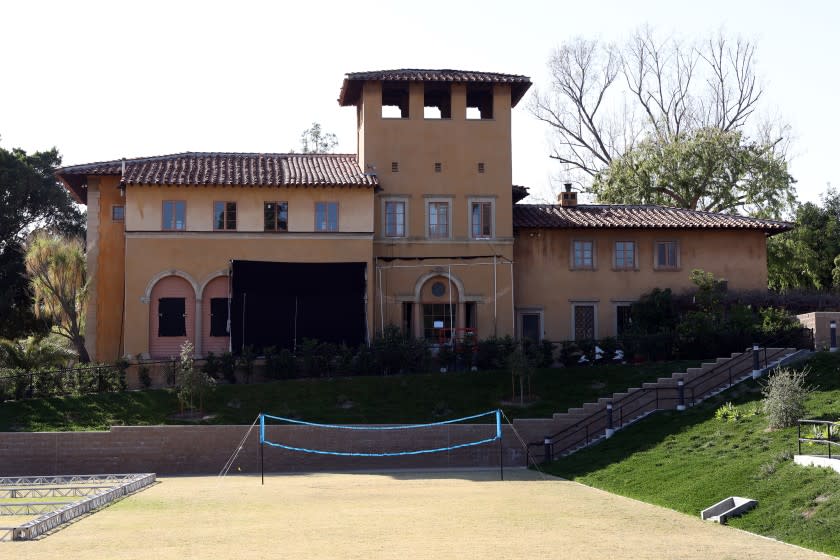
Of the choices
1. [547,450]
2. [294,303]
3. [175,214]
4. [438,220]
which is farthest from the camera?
[438,220]

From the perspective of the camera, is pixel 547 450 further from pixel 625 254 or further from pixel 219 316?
pixel 625 254

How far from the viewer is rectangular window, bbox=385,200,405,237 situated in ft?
144

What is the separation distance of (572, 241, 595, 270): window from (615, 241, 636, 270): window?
1008 millimetres

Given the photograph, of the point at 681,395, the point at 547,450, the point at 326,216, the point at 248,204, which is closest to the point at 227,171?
the point at 248,204

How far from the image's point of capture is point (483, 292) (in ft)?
143

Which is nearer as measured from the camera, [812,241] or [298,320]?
[298,320]

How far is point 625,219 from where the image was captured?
4562cm

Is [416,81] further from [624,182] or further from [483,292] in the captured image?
[624,182]

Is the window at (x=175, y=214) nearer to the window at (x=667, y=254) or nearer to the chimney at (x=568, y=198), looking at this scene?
the chimney at (x=568, y=198)

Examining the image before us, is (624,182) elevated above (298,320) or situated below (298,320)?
above

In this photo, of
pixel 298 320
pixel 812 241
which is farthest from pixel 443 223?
pixel 812 241

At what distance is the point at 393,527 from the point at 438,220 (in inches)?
1022

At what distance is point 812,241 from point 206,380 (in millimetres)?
32711

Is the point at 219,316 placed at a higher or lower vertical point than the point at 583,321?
higher
